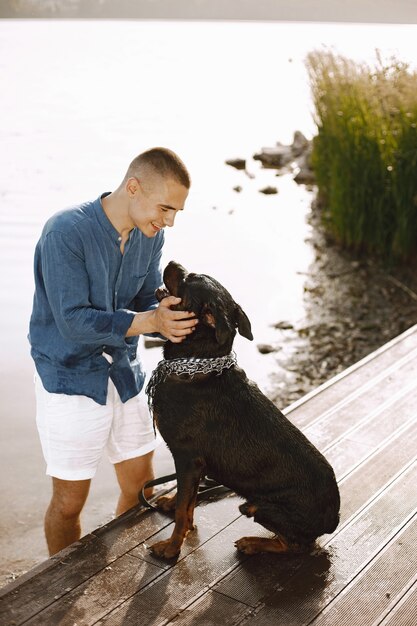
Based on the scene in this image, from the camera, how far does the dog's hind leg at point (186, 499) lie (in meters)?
2.51

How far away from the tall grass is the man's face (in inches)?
180

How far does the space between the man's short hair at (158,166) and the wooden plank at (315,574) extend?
1.30 meters

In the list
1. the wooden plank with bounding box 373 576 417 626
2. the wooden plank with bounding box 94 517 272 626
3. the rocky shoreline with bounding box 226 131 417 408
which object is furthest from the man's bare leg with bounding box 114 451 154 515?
the rocky shoreline with bounding box 226 131 417 408

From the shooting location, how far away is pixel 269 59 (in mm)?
30516

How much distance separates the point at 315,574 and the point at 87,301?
115 cm

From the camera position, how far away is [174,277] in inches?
99.7

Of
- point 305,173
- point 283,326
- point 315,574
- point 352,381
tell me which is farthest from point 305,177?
point 315,574

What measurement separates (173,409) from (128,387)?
37 cm

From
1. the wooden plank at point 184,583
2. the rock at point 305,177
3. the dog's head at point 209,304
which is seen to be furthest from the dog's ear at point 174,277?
the rock at point 305,177

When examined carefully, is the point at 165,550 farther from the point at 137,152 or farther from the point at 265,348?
the point at 137,152

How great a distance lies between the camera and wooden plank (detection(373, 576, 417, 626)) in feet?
7.41

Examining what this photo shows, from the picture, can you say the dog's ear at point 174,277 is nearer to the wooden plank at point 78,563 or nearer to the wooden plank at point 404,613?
the wooden plank at point 78,563

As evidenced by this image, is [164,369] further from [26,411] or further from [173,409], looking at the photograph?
[26,411]

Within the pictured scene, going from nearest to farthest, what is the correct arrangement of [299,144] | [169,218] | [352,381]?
1. [169,218]
2. [352,381]
3. [299,144]
